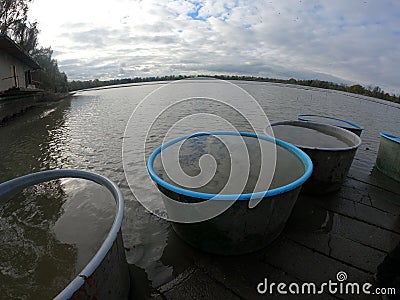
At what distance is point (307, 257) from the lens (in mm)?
2303

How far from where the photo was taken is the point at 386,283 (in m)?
1.90

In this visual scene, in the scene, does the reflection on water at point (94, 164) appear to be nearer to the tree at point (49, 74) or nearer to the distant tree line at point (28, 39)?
the distant tree line at point (28, 39)

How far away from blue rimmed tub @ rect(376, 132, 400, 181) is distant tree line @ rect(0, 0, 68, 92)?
22889mm

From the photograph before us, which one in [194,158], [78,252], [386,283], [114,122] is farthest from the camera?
[114,122]

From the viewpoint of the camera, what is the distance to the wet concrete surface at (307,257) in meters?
1.95

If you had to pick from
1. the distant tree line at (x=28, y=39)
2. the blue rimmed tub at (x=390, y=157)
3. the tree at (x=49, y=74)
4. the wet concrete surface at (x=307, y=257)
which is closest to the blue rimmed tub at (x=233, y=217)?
the wet concrete surface at (x=307, y=257)

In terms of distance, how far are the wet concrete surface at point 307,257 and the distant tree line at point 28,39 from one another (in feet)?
73.2

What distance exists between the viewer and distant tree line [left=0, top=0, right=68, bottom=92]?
18.5 meters

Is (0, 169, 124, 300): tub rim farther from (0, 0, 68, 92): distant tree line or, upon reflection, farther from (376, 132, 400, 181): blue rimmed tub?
(0, 0, 68, 92): distant tree line

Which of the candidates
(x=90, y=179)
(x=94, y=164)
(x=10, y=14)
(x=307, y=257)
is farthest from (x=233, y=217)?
(x=10, y=14)

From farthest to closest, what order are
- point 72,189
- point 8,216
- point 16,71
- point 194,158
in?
point 16,71 < point 194,158 < point 72,189 < point 8,216

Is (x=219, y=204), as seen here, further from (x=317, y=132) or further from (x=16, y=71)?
(x=16, y=71)

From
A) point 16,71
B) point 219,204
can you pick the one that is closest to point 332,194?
point 219,204

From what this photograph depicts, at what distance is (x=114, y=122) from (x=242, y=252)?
1024 centimetres
